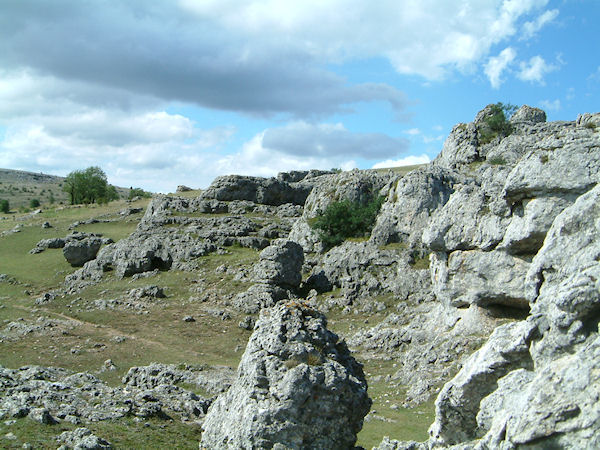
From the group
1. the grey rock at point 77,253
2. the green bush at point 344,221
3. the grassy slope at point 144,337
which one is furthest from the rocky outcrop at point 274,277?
the grey rock at point 77,253

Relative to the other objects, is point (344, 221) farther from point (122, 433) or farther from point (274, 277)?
point (122, 433)

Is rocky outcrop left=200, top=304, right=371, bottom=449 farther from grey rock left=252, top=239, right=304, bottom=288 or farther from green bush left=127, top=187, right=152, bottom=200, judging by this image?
green bush left=127, top=187, right=152, bottom=200

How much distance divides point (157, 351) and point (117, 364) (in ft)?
10.9

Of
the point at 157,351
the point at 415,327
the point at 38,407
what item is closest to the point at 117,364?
the point at 157,351

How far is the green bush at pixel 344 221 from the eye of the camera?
5662cm

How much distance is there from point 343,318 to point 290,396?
30.9 metres

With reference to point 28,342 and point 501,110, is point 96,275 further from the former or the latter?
point 501,110

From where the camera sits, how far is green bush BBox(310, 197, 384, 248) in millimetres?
56625

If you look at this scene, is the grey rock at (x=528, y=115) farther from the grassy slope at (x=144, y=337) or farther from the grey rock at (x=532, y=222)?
A: the grey rock at (x=532, y=222)

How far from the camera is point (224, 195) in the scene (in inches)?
3319

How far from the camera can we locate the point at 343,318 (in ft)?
148

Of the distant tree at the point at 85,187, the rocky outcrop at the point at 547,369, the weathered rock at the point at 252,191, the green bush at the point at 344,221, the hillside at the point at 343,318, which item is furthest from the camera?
the distant tree at the point at 85,187

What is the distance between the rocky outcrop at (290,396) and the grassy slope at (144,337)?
396 centimetres

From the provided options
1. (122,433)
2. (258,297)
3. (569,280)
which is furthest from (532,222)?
(258,297)
